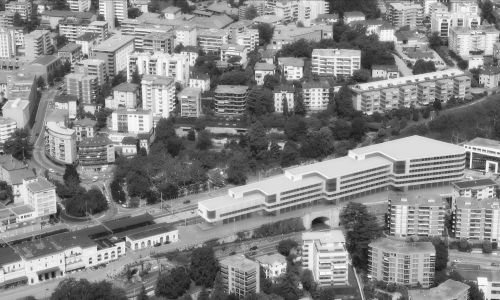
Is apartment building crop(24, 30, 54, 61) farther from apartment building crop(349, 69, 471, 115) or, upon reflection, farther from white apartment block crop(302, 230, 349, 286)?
white apartment block crop(302, 230, 349, 286)

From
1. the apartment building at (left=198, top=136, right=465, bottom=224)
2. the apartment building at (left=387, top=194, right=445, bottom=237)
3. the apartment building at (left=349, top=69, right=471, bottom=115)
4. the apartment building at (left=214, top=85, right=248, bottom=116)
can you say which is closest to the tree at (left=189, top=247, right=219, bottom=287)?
the apartment building at (left=198, top=136, right=465, bottom=224)

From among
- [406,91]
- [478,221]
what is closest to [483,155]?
[406,91]

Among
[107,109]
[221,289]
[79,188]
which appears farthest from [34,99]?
[221,289]

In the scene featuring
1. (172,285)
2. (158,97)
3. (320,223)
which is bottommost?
(320,223)

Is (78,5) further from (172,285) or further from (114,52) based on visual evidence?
(172,285)

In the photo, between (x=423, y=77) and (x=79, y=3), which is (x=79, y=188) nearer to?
(x=423, y=77)

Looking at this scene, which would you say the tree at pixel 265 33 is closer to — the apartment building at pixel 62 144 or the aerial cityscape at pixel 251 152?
the aerial cityscape at pixel 251 152
